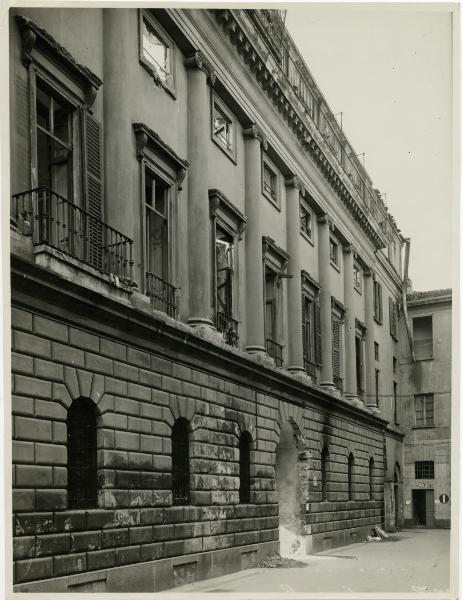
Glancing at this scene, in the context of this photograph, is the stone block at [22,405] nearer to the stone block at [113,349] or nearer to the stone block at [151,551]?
the stone block at [113,349]

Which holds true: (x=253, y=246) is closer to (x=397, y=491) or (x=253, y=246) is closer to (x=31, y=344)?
(x=31, y=344)

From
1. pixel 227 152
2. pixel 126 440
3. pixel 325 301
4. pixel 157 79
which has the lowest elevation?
pixel 126 440

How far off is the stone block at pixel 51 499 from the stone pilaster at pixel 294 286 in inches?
535

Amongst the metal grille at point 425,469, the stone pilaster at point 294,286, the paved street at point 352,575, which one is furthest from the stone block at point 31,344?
the metal grille at point 425,469

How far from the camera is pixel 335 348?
30.8m

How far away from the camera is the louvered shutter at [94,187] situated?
14.0 meters

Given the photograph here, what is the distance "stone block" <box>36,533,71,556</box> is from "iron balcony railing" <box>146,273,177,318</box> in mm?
5414

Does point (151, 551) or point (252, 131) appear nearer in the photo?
point (151, 551)

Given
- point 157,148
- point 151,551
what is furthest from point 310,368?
point 151,551

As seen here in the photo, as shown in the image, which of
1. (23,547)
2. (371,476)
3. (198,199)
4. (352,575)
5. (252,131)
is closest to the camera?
(23,547)

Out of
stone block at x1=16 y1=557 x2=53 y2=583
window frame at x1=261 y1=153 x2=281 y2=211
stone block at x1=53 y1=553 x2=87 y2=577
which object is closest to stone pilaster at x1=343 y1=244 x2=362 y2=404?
window frame at x1=261 y1=153 x2=281 y2=211

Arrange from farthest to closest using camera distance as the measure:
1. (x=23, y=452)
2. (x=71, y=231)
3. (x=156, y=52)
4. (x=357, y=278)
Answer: (x=357, y=278) < (x=156, y=52) < (x=71, y=231) < (x=23, y=452)

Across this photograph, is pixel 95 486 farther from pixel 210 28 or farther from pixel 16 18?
pixel 210 28

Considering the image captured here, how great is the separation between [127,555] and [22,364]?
4285 mm
